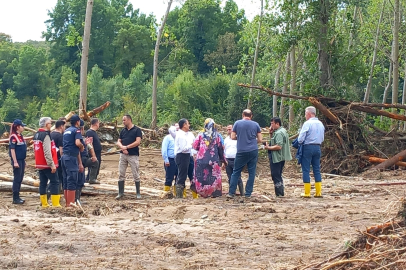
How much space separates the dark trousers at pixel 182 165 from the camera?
47.0 feet

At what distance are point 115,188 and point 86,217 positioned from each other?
11.9ft

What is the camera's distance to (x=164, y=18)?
3334 cm

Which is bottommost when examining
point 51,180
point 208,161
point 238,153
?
point 51,180

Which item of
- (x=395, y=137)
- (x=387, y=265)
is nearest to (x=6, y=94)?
(x=395, y=137)

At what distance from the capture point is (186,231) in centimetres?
1005

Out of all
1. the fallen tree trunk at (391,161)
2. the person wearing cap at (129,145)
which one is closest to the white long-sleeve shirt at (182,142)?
the person wearing cap at (129,145)

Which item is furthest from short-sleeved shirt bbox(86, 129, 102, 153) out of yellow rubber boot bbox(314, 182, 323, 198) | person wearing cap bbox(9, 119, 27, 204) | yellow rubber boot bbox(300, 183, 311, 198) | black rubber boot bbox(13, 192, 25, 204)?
yellow rubber boot bbox(314, 182, 323, 198)

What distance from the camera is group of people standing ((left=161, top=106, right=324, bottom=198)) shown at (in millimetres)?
13766

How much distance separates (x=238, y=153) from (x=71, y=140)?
331 cm

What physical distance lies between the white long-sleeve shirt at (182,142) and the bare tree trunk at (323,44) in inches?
373

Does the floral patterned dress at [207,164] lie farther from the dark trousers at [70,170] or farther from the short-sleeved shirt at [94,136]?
the short-sleeved shirt at [94,136]

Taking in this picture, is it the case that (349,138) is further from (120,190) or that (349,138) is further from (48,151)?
(48,151)

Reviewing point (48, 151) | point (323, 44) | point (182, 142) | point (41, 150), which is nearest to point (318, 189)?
point (182, 142)

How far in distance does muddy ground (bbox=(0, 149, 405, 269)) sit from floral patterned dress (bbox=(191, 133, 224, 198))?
2.24ft
